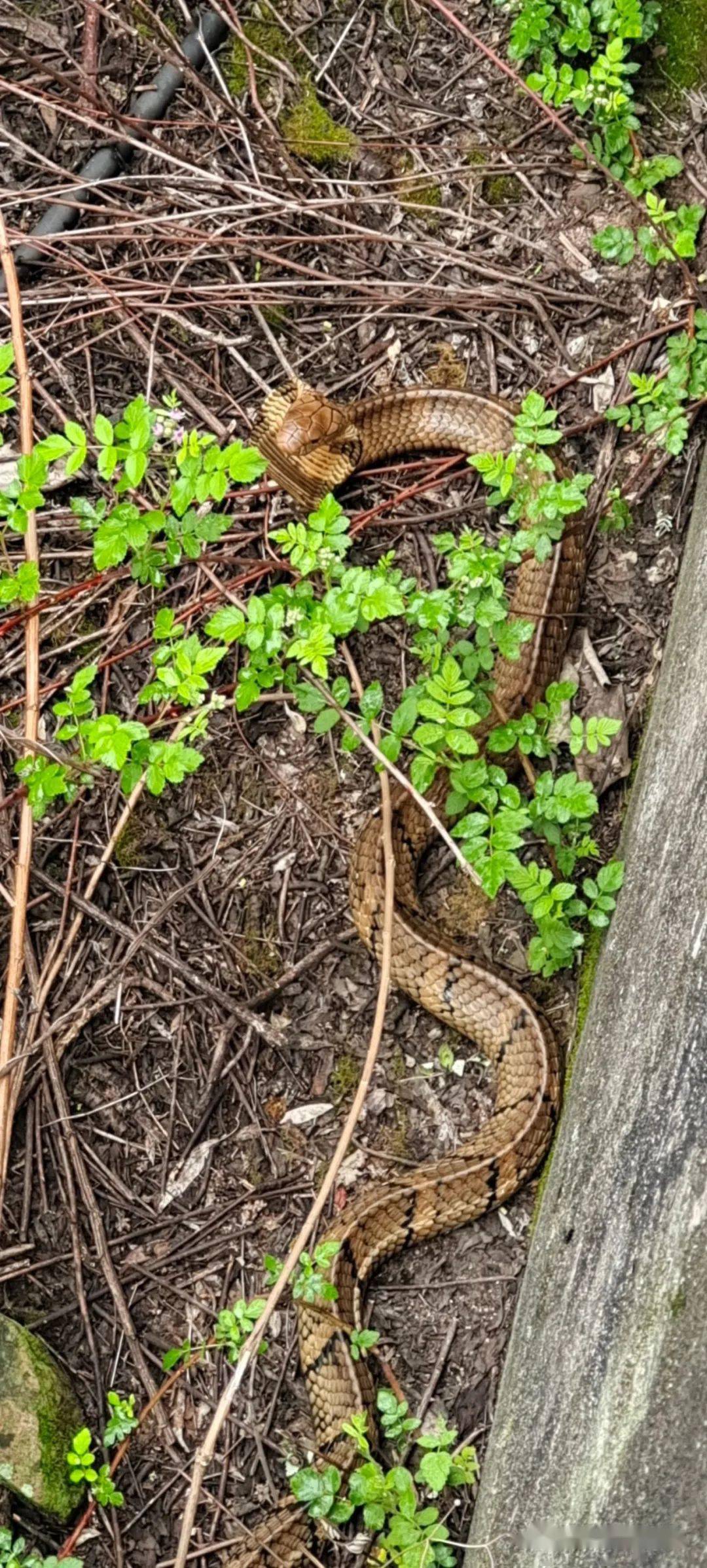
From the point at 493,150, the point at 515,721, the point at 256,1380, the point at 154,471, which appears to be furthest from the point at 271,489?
the point at 256,1380

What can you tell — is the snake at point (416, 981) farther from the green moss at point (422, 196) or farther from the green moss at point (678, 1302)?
the green moss at point (678, 1302)

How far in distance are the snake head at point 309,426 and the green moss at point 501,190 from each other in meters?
1.05

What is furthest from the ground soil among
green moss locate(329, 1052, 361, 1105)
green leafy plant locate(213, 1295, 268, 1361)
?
green leafy plant locate(213, 1295, 268, 1361)

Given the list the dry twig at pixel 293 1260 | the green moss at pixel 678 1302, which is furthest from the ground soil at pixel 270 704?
the green moss at pixel 678 1302

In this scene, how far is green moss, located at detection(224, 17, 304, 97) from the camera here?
501cm

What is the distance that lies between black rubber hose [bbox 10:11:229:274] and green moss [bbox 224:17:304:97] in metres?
0.11

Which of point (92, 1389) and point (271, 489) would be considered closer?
point (92, 1389)

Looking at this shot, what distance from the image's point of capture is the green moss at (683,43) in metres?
4.63

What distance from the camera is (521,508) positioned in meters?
4.21

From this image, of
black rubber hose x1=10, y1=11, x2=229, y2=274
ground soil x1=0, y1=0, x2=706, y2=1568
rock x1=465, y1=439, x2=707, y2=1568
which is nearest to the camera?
rock x1=465, y1=439, x2=707, y2=1568

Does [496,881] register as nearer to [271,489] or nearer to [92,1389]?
[271,489]

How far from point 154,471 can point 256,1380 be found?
3.01 m

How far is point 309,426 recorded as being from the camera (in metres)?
4.51

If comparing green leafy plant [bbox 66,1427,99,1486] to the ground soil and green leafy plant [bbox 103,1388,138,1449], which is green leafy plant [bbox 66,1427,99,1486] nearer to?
green leafy plant [bbox 103,1388,138,1449]
